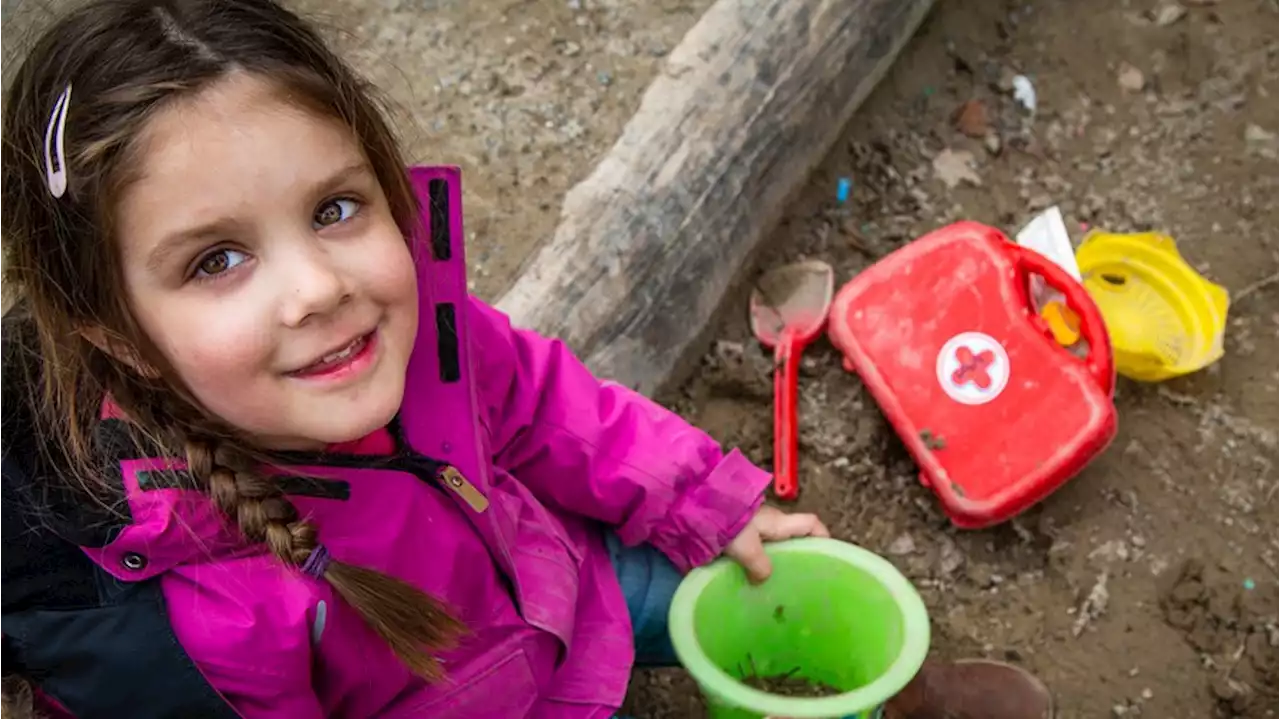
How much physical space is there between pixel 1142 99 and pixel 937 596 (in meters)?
1.08

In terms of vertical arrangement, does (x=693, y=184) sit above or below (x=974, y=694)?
above

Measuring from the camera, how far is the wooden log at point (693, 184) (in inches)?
65.6

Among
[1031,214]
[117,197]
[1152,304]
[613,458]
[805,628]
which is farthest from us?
[1031,214]

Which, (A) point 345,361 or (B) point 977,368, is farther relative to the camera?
(B) point 977,368

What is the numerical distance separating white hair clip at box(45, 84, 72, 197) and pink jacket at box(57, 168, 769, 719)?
0.73ft

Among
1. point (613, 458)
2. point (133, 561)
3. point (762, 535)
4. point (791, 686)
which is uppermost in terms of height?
point (133, 561)

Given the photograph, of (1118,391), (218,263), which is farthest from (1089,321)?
(218,263)

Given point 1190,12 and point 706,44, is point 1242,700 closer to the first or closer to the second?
point 706,44

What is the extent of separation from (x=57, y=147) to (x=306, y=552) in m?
0.37

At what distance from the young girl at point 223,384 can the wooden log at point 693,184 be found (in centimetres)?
51

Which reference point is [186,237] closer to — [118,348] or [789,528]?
[118,348]

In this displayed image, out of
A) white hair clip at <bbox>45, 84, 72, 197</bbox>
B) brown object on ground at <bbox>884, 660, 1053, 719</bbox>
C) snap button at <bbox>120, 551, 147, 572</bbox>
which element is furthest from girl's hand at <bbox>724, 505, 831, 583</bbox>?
white hair clip at <bbox>45, 84, 72, 197</bbox>

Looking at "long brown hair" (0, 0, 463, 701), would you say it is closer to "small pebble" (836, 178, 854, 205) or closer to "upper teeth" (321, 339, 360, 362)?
"upper teeth" (321, 339, 360, 362)

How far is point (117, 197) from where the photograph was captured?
882 millimetres
